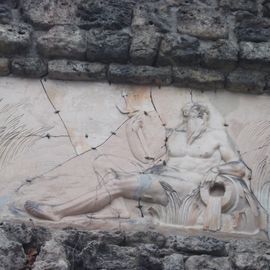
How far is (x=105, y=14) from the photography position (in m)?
6.63

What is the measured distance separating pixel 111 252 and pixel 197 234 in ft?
1.71

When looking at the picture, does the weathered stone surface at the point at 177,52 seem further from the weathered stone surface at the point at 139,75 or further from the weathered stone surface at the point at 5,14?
the weathered stone surface at the point at 5,14

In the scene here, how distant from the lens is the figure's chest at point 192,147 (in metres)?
6.23

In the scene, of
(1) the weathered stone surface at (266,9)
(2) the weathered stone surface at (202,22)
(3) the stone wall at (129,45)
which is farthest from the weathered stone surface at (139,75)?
(1) the weathered stone surface at (266,9)

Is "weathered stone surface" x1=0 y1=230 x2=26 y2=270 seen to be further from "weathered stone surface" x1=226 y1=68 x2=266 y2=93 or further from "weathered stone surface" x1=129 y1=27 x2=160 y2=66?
"weathered stone surface" x1=226 y1=68 x2=266 y2=93

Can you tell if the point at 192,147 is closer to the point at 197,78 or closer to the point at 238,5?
the point at 197,78

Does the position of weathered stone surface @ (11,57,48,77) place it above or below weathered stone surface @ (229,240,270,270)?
above

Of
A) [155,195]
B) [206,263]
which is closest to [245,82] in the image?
[155,195]

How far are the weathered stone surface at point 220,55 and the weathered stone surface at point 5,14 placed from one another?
1175 mm

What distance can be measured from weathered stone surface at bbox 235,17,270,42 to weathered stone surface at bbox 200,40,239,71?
0.14 meters

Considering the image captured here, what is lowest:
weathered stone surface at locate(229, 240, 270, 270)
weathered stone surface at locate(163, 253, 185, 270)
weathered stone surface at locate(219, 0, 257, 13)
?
weathered stone surface at locate(163, 253, 185, 270)

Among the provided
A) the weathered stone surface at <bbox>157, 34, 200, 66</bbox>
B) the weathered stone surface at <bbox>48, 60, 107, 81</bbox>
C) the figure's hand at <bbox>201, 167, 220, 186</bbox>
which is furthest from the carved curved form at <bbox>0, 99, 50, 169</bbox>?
the figure's hand at <bbox>201, 167, 220, 186</bbox>

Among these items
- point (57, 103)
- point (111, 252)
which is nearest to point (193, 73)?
point (57, 103)

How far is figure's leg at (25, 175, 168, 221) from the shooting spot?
19.6ft
